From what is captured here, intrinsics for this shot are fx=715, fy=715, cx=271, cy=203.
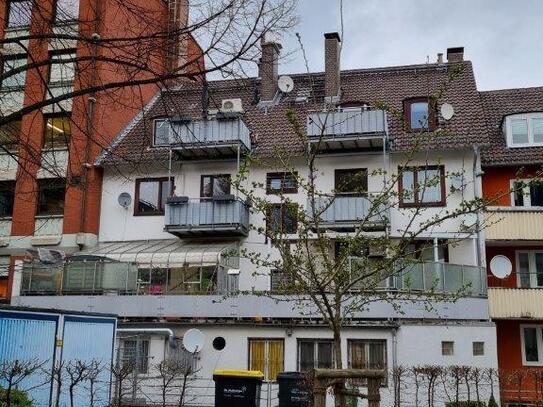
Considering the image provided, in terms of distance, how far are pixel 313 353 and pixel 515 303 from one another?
8.01 metres

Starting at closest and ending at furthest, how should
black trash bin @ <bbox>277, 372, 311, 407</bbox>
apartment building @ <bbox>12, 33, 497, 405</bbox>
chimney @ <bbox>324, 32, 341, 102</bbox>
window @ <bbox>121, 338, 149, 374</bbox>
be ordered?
black trash bin @ <bbox>277, 372, 311, 407</bbox> < apartment building @ <bbox>12, 33, 497, 405</bbox> < window @ <bbox>121, 338, 149, 374</bbox> < chimney @ <bbox>324, 32, 341, 102</bbox>

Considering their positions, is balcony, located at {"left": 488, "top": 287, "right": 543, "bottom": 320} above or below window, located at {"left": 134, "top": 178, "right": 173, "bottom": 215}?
below

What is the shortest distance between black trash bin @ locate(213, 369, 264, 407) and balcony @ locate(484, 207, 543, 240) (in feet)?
40.4

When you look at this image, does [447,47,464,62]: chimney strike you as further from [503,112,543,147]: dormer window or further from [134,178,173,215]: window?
[134,178,173,215]: window

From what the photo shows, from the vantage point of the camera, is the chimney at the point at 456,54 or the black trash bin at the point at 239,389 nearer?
the black trash bin at the point at 239,389

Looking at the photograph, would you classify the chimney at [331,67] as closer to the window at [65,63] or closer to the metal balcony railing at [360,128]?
the metal balcony railing at [360,128]

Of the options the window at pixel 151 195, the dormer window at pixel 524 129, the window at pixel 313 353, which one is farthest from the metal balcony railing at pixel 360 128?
the window at pixel 313 353

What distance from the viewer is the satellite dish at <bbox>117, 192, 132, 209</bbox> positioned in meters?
30.0

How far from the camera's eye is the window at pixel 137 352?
951 inches

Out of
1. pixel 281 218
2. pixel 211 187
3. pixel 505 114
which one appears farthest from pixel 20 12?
pixel 505 114

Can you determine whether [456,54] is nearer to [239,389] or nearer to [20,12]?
[239,389]

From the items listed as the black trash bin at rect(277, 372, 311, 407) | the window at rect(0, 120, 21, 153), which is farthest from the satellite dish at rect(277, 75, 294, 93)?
the window at rect(0, 120, 21, 153)

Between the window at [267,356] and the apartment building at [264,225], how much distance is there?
4cm

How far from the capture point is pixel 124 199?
3009cm
